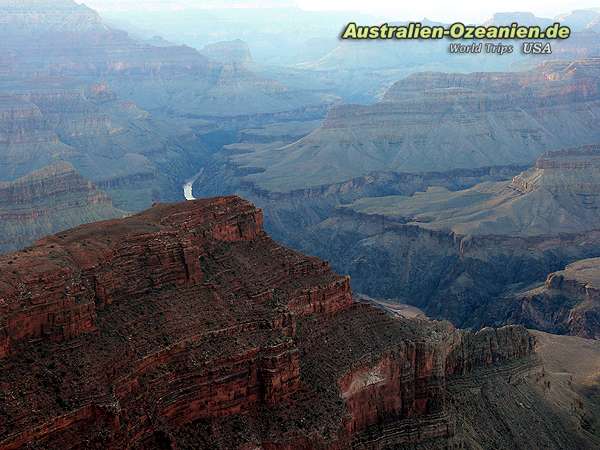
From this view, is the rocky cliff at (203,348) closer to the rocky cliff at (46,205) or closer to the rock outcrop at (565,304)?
Result: the rock outcrop at (565,304)

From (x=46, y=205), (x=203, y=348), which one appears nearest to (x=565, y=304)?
(x=203, y=348)

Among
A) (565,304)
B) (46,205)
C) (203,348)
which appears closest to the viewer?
(203,348)

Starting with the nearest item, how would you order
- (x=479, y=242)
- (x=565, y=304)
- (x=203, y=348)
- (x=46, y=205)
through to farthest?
(x=203, y=348), (x=565, y=304), (x=46, y=205), (x=479, y=242)

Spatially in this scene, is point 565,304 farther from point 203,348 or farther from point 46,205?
point 46,205

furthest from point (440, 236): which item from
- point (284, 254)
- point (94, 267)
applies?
point (94, 267)

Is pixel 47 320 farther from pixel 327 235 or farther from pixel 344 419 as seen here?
pixel 327 235

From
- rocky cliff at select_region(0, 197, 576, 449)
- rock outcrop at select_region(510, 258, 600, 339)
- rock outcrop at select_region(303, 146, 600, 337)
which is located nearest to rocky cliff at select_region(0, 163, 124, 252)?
rock outcrop at select_region(303, 146, 600, 337)

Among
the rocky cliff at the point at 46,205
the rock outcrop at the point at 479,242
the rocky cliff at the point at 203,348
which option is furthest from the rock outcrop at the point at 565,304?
the rocky cliff at the point at 46,205
